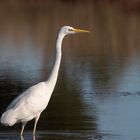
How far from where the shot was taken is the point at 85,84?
21859 millimetres

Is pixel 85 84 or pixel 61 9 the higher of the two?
pixel 61 9

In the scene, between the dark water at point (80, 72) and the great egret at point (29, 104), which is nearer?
the great egret at point (29, 104)

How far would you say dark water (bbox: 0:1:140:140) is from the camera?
1606 centimetres

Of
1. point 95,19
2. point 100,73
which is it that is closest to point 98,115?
point 100,73

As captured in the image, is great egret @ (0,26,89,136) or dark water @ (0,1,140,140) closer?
great egret @ (0,26,89,136)

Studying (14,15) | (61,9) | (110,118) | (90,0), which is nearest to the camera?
(110,118)

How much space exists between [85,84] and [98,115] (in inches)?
186

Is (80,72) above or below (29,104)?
above

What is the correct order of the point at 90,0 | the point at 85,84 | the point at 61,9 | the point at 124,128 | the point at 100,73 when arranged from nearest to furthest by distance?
the point at 124,128
the point at 85,84
the point at 100,73
the point at 61,9
the point at 90,0

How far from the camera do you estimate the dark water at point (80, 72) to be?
16062 mm

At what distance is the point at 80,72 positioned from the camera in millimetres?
24625

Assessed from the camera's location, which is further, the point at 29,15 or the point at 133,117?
the point at 29,15

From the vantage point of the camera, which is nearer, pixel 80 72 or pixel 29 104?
pixel 29 104

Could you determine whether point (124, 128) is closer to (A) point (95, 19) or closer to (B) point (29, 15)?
(A) point (95, 19)
